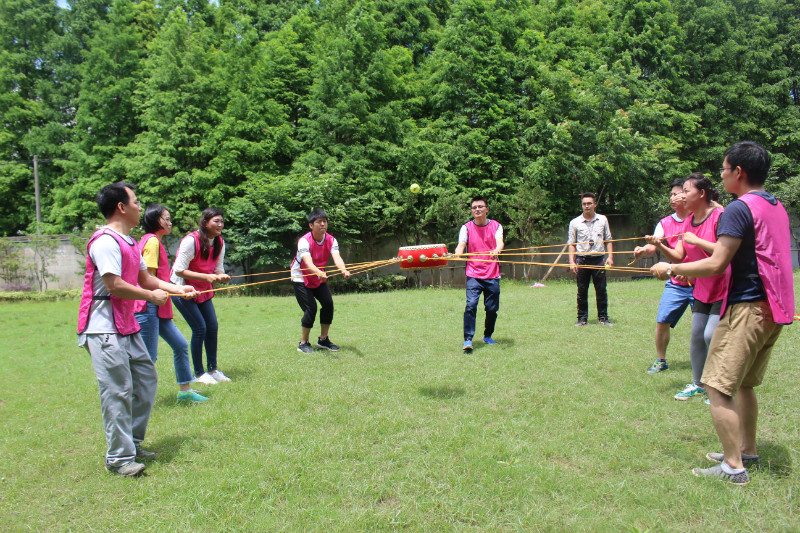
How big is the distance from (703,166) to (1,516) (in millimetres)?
32746

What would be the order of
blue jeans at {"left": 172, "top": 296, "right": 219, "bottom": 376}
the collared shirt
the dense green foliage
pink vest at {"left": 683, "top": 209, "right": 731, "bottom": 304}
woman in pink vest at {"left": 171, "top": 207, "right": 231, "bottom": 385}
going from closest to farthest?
pink vest at {"left": 683, "top": 209, "right": 731, "bottom": 304} → woman in pink vest at {"left": 171, "top": 207, "right": 231, "bottom": 385} → blue jeans at {"left": 172, "top": 296, "right": 219, "bottom": 376} → the collared shirt → the dense green foliage

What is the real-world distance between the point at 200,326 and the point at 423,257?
2935 mm

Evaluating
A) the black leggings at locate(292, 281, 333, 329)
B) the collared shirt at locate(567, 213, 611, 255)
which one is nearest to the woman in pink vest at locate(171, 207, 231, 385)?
the black leggings at locate(292, 281, 333, 329)

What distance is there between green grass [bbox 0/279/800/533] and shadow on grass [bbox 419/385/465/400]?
2 cm

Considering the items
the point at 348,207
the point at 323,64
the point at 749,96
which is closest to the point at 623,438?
the point at 348,207

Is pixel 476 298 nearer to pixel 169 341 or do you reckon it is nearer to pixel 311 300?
pixel 311 300

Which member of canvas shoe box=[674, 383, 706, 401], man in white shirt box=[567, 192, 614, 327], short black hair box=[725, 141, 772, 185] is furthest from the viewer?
man in white shirt box=[567, 192, 614, 327]

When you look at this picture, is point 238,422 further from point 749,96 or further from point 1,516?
point 749,96

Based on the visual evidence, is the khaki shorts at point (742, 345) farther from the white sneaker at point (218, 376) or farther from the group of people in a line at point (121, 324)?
the white sneaker at point (218, 376)

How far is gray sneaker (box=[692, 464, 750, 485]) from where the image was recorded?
343 cm

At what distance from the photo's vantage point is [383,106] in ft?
78.5

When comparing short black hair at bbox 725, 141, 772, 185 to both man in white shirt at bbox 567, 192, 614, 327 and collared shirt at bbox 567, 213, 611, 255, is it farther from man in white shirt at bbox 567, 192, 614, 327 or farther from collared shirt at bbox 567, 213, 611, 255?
collared shirt at bbox 567, 213, 611, 255

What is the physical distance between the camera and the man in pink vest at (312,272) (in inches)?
291

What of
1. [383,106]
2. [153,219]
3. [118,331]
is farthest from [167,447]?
[383,106]
